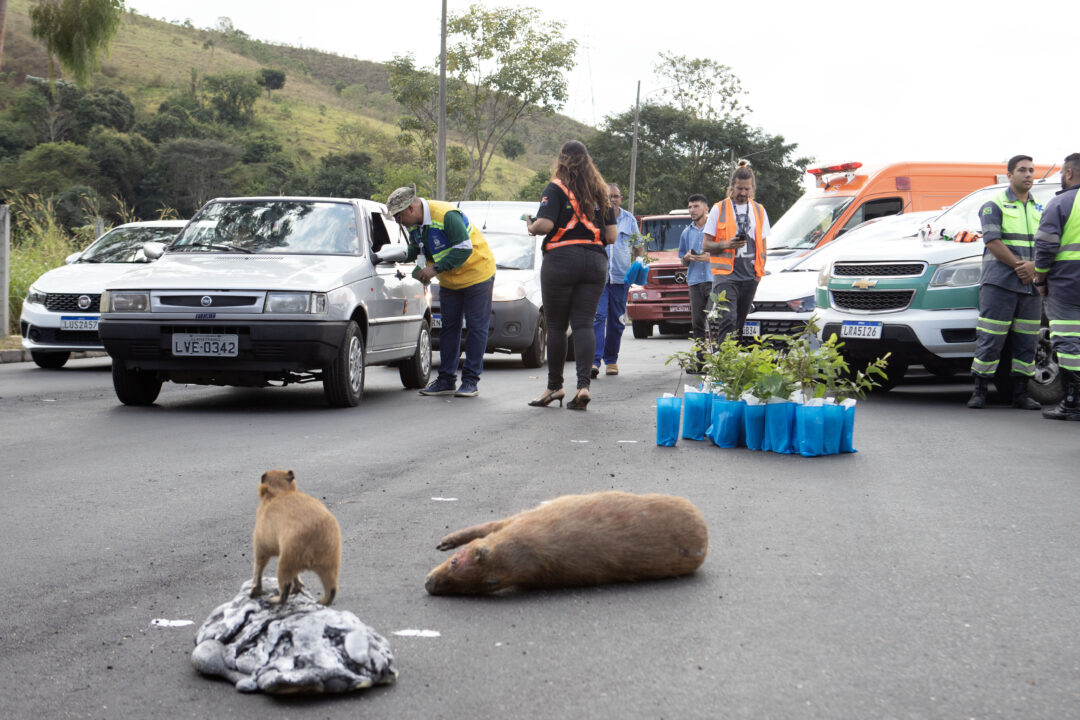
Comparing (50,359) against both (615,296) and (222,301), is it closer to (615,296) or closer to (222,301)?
(222,301)

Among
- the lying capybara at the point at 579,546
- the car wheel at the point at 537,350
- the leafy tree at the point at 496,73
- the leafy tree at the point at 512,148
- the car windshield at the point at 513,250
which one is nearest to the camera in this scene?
the lying capybara at the point at 579,546

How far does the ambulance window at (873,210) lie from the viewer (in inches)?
650

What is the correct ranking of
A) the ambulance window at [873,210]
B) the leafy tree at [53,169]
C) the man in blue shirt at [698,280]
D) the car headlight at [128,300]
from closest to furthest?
the car headlight at [128,300] < the man in blue shirt at [698,280] < the ambulance window at [873,210] < the leafy tree at [53,169]

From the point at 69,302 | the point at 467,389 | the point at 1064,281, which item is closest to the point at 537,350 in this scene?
the point at 467,389

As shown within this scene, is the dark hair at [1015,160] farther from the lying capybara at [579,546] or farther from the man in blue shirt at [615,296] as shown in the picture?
the lying capybara at [579,546]

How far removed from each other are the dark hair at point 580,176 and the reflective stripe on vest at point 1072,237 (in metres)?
3.74

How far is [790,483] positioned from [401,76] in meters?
37.4

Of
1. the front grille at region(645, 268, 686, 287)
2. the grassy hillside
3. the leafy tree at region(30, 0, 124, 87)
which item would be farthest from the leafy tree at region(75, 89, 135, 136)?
the front grille at region(645, 268, 686, 287)

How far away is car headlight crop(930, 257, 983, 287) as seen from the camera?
10.8 metres

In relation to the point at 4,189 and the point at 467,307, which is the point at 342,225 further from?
the point at 4,189

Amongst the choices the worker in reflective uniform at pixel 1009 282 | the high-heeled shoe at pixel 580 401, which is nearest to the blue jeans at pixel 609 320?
the high-heeled shoe at pixel 580 401

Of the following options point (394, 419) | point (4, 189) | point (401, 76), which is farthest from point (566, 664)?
point (4, 189)

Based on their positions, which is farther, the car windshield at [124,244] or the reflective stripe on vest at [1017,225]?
the car windshield at [124,244]

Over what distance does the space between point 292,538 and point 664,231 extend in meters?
22.1
